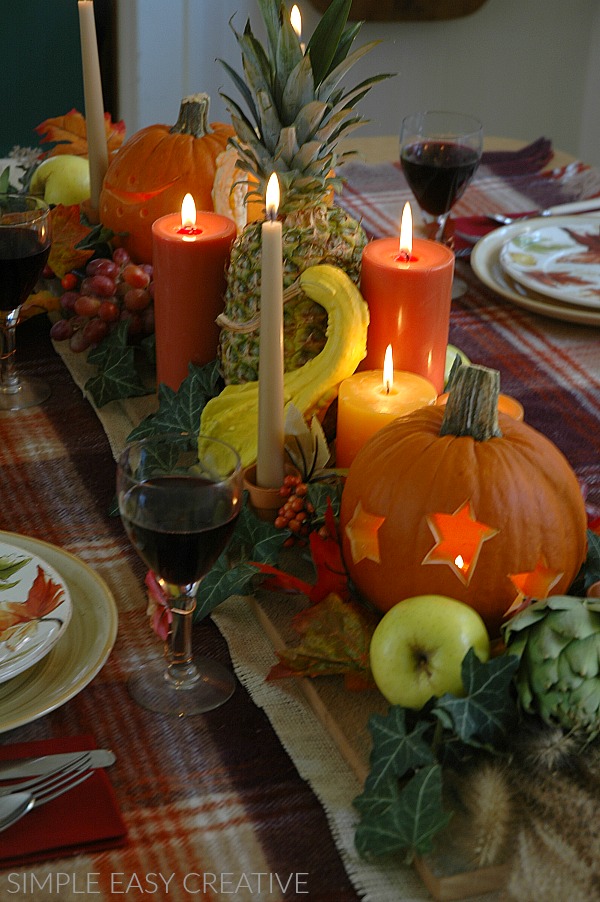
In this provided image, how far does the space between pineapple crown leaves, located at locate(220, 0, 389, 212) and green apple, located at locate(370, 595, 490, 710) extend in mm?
431

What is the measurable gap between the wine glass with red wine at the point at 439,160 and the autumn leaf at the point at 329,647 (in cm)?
74

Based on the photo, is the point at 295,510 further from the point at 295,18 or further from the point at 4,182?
the point at 4,182

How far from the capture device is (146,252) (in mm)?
1239

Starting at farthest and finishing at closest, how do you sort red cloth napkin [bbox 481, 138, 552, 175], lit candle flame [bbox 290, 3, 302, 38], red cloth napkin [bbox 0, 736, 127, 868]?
red cloth napkin [bbox 481, 138, 552, 175]
lit candle flame [bbox 290, 3, 302, 38]
red cloth napkin [bbox 0, 736, 127, 868]

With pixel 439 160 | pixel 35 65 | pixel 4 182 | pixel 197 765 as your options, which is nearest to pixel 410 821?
pixel 197 765

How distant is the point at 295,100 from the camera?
2.90ft

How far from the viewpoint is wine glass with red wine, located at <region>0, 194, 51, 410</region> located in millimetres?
1029

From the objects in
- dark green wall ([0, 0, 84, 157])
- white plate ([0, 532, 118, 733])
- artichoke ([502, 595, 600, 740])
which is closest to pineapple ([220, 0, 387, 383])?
white plate ([0, 532, 118, 733])

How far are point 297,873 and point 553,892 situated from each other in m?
0.15

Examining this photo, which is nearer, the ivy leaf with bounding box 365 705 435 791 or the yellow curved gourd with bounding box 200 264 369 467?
the ivy leaf with bounding box 365 705 435 791

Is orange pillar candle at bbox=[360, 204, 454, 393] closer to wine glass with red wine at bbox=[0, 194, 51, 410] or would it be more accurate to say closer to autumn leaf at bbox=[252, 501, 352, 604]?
autumn leaf at bbox=[252, 501, 352, 604]

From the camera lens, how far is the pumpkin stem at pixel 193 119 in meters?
1.22

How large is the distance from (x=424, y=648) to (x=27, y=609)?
283 millimetres

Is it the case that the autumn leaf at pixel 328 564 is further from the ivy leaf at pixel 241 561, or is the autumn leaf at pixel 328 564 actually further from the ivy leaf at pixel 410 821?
the ivy leaf at pixel 410 821
